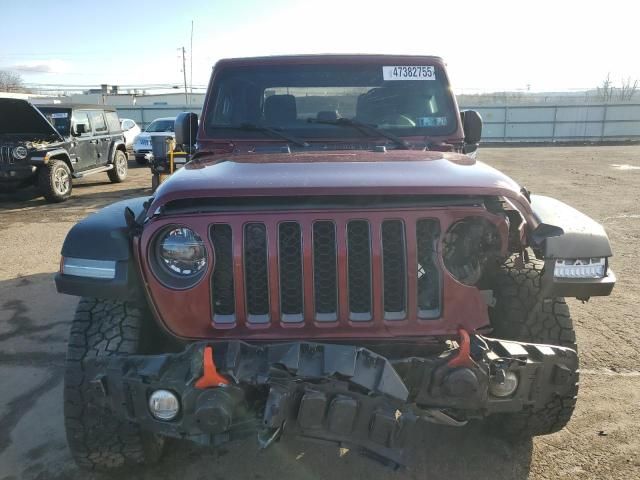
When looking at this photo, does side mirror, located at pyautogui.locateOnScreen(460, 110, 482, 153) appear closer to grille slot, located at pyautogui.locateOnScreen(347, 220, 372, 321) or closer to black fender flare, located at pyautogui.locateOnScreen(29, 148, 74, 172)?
grille slot, located at pyautogui.locateOnScreen(347, 220, 372, 321)

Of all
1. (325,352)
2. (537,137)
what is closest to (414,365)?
(325,352)

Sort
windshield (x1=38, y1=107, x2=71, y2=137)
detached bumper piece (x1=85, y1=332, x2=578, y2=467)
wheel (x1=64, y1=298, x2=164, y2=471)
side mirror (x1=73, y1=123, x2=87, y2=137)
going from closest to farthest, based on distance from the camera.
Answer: detached bumper piece (x1=85, y1=332, x2=578, y2=467) < wheel (x1=64, y1=298, x2=164, y2=471) < windshield (x1=38, y1=107, x2=71, y2=137) < side mirror (x1=73, y1=123, x2=87, y2=137)

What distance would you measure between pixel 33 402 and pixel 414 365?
8.46 ft

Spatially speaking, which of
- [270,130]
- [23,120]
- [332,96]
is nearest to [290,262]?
[270,130]

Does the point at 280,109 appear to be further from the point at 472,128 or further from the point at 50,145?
the point at 50,145

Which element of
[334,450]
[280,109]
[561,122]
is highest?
[280,109]

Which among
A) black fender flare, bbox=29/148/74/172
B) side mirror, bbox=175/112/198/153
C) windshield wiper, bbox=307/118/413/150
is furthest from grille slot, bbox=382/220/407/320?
black fender flare, bbox=29/148/74/172

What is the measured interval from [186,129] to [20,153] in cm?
749

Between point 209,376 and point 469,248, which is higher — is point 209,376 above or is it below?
below

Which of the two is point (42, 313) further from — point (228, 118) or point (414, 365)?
point (414, 365)

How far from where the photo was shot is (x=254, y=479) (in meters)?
2.58

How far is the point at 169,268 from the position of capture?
7.24 feet

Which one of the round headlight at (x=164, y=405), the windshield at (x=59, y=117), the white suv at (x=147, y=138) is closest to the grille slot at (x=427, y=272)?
the round headlight at (x=164, y=405)

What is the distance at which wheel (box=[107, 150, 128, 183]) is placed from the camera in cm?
1276
